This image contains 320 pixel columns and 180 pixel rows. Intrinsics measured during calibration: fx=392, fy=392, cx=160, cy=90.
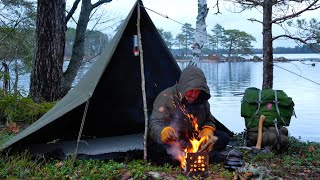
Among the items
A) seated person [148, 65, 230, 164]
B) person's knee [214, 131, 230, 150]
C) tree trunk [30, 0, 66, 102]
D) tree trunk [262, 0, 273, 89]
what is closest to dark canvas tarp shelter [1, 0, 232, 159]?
seated person [148, 65, 230, 164]

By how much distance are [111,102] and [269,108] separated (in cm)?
283

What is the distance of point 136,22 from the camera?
6.64m

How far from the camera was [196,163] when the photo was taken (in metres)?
4.89

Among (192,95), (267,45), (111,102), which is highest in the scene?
(267,45)

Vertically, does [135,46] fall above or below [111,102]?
above

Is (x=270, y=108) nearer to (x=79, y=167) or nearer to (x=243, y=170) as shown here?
(x=243, y=170)

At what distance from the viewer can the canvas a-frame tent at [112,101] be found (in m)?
6.12

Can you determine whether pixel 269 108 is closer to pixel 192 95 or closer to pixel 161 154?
pixel 192 95

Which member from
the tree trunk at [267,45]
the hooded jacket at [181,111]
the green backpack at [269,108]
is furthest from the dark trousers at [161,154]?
the tree trunk at [267,45]

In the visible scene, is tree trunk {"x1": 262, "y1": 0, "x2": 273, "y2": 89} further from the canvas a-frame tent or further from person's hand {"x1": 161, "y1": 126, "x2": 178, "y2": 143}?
person's hand {"x1": 161, "y1": 126, "x2": 178, "y2": 143}

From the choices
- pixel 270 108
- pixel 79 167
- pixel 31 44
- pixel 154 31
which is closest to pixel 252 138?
pixel 270 108

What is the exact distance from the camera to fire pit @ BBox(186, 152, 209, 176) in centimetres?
488

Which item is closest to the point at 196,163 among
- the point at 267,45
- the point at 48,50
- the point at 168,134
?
the point at 168,134

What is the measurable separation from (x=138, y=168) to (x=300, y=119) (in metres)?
12.8
